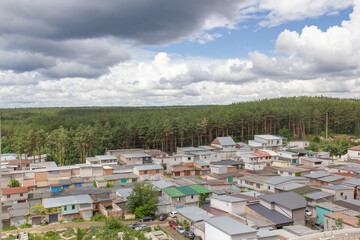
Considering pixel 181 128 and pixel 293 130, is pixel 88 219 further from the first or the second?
pixel 293 130

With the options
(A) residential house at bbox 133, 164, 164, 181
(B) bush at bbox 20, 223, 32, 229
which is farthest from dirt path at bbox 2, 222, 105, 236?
(A) residential house at bbox 133, 164, 164, 181

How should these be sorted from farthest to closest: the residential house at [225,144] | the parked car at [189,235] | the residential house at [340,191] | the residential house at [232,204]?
the residential house at [225,144]
the residential house at [340,191]
the residential house at [232,204]
the parked car at [189,235]

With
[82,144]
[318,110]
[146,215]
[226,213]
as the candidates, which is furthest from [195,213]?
[318,110]

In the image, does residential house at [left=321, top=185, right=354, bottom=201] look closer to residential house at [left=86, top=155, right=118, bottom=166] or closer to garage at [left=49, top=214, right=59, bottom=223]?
garage at [left=49, top=214, right=59, bottom=223]

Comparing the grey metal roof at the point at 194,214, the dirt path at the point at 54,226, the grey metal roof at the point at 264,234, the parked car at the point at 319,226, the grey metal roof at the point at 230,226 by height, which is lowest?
the parked car at the point at 319,226

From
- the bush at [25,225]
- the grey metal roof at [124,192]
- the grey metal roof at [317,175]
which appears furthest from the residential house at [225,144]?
the bush at [25,225]

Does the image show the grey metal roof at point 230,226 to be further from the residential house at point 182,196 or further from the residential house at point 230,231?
the residential house at point 182,196

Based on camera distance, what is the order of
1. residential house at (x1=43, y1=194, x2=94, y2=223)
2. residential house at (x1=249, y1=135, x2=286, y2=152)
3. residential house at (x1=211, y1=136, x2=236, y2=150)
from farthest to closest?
residential house at (x1=249, y1=135, x2=286, y2=152) < residential house at (x1=211, y1=136, x2=236, y2=150) < residential house at (x1=43, y1=194, x2=94, y2=223)
